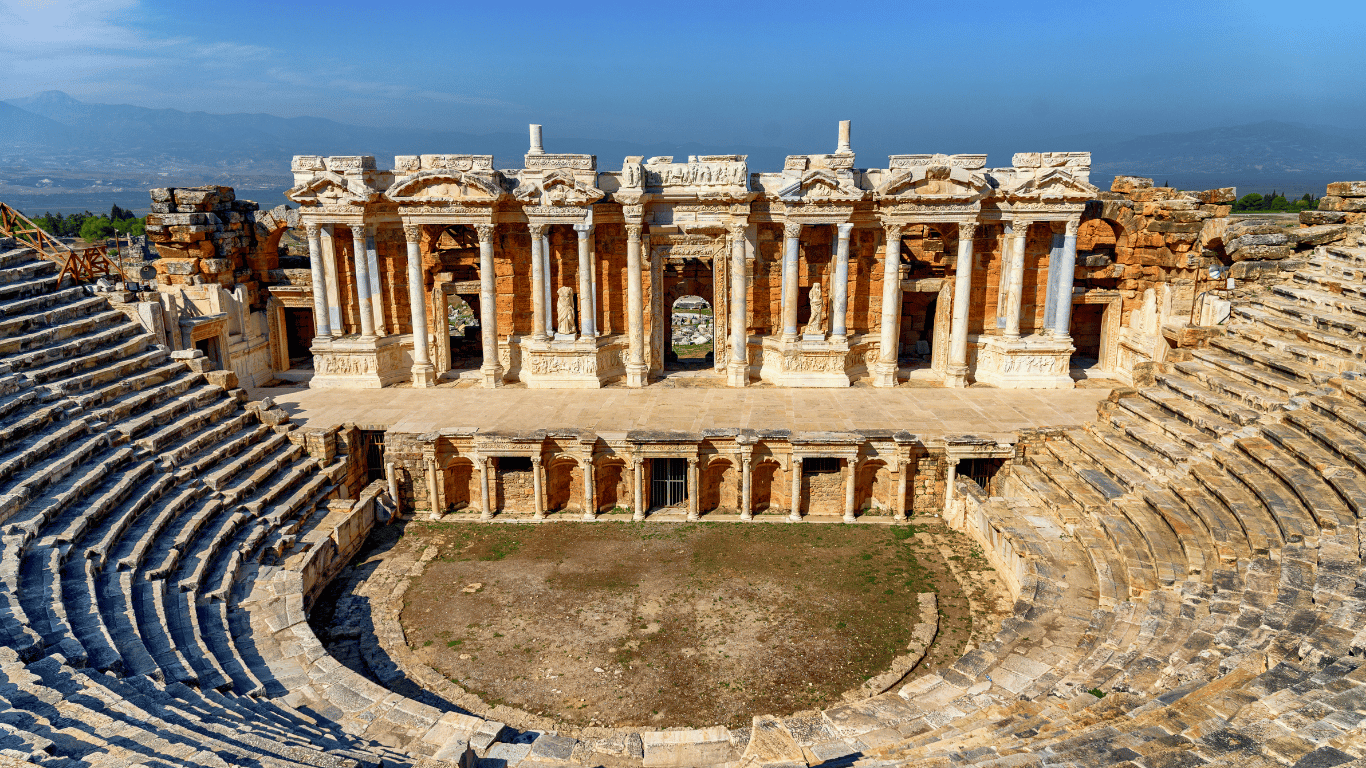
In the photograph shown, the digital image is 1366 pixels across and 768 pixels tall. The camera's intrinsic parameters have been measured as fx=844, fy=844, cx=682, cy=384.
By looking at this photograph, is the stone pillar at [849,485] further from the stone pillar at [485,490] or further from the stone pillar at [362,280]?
the stone pillar at [362,280]

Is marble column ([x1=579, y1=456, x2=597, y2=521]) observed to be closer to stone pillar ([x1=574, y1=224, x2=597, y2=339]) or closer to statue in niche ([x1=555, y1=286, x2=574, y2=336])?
stone pillar ([x1=574, y1=224, x2=597, y2=339])

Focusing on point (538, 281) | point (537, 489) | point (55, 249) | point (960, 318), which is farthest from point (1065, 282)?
point (55, 249)

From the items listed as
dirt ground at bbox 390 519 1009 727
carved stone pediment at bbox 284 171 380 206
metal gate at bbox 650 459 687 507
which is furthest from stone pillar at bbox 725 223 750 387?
carved stone pediment at bbox 284 171 380 206

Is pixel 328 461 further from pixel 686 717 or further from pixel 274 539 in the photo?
pixel 686 717

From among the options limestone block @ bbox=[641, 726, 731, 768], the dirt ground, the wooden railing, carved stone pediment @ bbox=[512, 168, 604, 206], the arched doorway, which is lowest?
the dirt ground

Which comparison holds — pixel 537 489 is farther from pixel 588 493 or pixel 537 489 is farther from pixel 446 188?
pixel 446 188

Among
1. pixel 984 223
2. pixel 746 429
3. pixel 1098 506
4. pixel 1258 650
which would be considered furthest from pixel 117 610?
pixel 984 223

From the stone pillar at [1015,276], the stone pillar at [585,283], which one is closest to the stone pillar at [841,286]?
the stone pillar at [1015,276]
